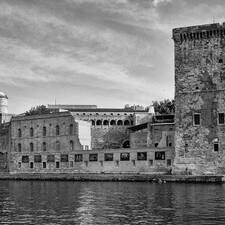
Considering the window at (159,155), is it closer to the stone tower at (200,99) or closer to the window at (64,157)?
the stone tower at (200,99)

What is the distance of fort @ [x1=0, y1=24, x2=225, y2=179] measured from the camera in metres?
46.3

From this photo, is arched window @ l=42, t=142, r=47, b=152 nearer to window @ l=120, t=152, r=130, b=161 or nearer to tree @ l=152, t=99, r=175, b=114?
window @ l=120, t=152, r=130, b=161

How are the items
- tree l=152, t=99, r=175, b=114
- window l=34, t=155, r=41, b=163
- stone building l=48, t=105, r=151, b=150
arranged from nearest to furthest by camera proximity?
window l=34, t=155, r=41, b=163 < stone building l=48, t=105, r=151, b=150 < tree l=152, t=99, r=175, b=114

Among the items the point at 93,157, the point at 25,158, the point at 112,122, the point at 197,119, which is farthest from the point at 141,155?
the point at 112,122

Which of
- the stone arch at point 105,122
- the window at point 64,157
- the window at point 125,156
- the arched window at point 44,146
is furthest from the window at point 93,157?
the stone arch at point 105,122

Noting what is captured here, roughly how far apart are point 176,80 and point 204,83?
2747mm

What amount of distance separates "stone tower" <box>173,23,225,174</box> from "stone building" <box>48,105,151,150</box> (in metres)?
27.1

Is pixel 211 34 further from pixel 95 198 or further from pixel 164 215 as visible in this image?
pixel 164 215

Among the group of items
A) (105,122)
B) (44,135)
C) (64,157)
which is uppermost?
(105,122)

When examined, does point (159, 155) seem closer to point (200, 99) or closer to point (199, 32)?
point (200, 99)

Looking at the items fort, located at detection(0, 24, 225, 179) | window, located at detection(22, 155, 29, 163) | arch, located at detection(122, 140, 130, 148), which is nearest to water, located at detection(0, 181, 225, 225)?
fort, located at detection(0, 24, 225, 179)

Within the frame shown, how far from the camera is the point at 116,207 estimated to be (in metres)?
26.4

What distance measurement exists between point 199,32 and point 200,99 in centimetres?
639

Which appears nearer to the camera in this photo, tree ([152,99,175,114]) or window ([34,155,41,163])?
window ([34,155,41,163])
